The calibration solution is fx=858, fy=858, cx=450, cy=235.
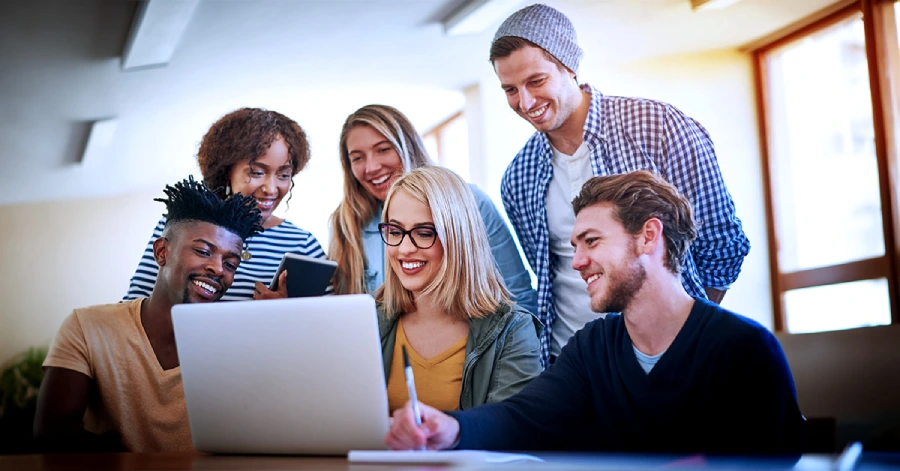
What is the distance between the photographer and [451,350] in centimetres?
186

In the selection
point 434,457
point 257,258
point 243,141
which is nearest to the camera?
point 434,457

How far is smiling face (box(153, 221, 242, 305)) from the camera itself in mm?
2123

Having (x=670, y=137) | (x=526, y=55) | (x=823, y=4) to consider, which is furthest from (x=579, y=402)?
(x=823, y=4)

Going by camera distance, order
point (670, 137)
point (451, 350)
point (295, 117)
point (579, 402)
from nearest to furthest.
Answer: point (579, 402) < point (451, 350) < point (670, 137) < point (295, 117)

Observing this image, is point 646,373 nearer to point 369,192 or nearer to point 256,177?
point 369,192

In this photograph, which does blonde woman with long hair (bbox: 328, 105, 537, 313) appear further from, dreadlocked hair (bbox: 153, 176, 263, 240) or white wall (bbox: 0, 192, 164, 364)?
white wall (bbox: 0, 192, 164, 364)

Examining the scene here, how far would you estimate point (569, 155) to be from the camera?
2.22m

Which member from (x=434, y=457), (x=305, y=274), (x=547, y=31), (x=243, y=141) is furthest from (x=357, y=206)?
(x=434, y=457)

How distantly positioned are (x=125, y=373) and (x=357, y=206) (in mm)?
765

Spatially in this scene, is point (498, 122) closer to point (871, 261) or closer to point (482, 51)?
point (482, 51)

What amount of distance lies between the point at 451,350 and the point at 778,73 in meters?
1.18

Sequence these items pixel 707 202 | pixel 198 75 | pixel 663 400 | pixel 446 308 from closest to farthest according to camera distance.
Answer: pixel 663 400 < pixel 446 308 < pixel 707 202 < pixel 198 75

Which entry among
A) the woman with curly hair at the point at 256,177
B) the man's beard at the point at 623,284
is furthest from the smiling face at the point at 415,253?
the woman with curly hair at the point at 256,177

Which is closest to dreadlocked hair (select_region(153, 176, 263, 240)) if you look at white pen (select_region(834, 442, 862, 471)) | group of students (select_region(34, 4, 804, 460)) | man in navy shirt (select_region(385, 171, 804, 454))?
group of students (select_region(34, 4, 804, 460))
